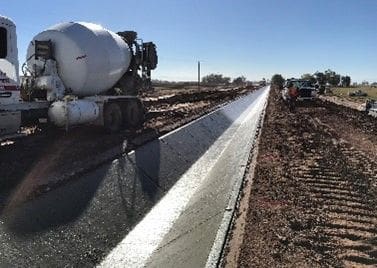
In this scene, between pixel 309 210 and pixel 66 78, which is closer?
pixel 309 210

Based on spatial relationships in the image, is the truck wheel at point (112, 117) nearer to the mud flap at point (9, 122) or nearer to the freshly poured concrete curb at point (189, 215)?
the freshly poured concrete curb at point (189, 215)

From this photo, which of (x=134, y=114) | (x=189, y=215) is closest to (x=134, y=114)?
(x=134, y=114)

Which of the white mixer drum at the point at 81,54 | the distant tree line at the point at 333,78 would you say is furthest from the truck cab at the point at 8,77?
the distant tree line at the point at 333,78

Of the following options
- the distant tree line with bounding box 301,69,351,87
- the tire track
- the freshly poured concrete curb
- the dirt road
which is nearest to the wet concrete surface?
the freshly poured concrete curb

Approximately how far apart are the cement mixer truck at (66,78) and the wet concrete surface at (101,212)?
3464 millimetres

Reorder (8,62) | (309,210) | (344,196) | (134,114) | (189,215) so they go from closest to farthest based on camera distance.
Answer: (309,210), (344,196), (189,215), (8,62), (134,114)

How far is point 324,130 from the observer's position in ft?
66.1

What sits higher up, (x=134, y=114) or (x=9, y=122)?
(x=9, y=122)

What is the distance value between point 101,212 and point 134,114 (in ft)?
42.6

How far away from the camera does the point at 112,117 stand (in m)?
19.4

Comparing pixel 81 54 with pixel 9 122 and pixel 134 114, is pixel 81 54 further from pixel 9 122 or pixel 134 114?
pixel 134 114

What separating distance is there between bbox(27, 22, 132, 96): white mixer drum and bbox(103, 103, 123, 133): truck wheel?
81 cm

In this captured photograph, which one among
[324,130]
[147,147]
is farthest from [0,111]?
[324,130]

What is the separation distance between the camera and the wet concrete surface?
6.85m
